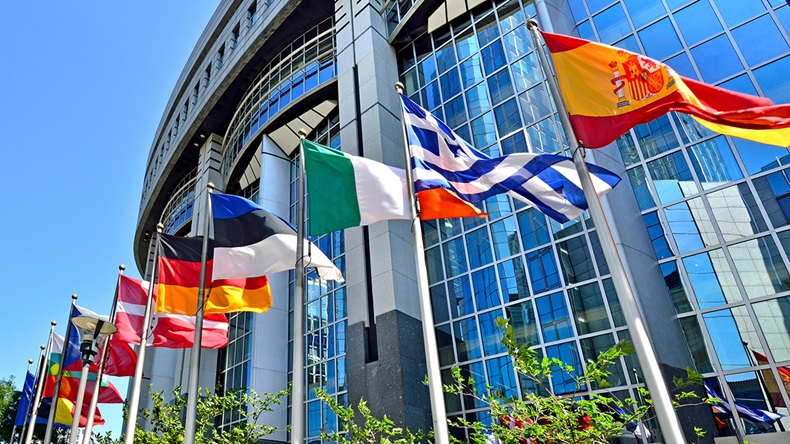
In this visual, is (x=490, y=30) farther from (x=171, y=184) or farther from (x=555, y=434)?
(x=171, y=184)

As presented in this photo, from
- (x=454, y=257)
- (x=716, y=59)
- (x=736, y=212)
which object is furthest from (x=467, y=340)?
(x=716, y=59)

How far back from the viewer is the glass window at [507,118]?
58.0 feet

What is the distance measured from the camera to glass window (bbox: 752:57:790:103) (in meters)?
13.5

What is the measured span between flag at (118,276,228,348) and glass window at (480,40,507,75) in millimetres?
12787

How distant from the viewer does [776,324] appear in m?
12.1

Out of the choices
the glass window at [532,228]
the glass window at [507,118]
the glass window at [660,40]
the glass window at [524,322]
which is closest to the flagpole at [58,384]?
the glass window at [524,322]

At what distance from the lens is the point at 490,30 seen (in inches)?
805

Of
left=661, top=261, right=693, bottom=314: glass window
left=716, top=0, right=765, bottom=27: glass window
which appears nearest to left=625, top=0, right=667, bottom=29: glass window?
left=716, top=0, right=765, bottom=27: glass window

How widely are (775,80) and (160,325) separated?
17.0 metres

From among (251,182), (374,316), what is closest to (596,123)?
(374,316)

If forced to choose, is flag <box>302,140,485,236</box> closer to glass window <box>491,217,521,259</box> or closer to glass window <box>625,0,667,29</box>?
glass window <box>491,217,521,259</box>

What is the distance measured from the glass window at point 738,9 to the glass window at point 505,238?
27.3ft

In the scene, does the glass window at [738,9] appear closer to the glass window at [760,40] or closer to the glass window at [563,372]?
the glass window at [760,40]

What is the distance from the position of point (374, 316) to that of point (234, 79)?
20.8 m
